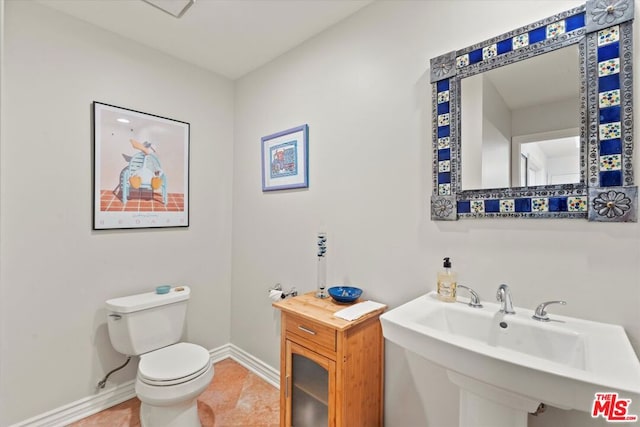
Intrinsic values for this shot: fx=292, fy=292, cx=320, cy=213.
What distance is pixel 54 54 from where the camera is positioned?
1.79 meters

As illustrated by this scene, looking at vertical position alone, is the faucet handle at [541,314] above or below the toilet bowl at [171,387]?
above

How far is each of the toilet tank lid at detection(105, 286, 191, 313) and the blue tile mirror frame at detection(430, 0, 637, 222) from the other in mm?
1951

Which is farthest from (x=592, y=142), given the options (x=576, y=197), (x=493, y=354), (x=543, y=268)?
(x=493, y=354)

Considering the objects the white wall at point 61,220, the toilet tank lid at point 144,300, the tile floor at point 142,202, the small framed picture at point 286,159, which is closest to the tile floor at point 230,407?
the white wall at point 61,220

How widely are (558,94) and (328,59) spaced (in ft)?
4.23

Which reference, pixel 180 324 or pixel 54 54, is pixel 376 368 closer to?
pixel 180 324

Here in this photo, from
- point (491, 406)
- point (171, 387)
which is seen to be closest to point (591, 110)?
point (491, 406)

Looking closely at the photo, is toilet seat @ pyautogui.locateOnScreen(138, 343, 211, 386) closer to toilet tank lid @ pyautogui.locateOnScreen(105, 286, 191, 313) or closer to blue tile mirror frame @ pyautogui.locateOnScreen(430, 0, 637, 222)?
toilet tank lid @ pyautogui.locateOnScreen(105, 286, 191, 313)

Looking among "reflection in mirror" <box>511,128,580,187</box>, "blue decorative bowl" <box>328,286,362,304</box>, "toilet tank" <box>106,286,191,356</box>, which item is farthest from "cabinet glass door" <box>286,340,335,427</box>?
"reflection in mirror" <box>511,128,580,187</box>

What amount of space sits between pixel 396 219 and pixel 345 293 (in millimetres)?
499

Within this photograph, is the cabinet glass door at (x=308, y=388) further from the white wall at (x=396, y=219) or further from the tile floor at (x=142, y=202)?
the tile floor at (x=142, y=202)

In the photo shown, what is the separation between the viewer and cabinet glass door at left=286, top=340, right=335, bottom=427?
1.40 m

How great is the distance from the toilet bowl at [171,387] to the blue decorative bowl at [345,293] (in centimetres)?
86

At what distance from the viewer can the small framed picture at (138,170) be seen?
1945 mm
